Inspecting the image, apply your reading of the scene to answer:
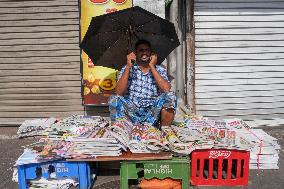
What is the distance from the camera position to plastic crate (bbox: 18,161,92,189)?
3693mm

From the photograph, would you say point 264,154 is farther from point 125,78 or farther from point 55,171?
point 55,171

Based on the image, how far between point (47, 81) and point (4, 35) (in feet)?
3.73

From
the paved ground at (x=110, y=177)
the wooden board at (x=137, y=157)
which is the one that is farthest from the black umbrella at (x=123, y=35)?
the wooden board at (x=137, y=157)

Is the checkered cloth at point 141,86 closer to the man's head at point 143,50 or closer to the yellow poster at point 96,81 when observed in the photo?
the man's head at point 143,50

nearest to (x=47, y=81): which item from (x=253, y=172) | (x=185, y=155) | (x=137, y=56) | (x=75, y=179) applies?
(x=137, y=56)

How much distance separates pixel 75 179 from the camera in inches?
152

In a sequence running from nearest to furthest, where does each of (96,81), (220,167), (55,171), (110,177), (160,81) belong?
1. (55,171)
2. (220,167)
3. (110,177)
4. (160,81)
5. (96,81)

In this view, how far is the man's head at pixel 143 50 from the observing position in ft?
15.1

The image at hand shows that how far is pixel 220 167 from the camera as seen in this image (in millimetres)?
3863

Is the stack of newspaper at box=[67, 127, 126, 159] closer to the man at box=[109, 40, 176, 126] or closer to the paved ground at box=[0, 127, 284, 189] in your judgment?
the paved ground at box=[0, 127, 284, 189]

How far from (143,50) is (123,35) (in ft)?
1.72

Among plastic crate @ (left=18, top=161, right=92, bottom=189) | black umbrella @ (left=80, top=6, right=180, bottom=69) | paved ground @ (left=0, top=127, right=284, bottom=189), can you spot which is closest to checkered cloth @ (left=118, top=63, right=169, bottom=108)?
black umbrella @ (left=80, top=6, right=180, bottom=69)

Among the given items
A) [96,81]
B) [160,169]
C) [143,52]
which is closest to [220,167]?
[160,169]

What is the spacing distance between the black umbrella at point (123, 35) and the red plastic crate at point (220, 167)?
73.3 inches
